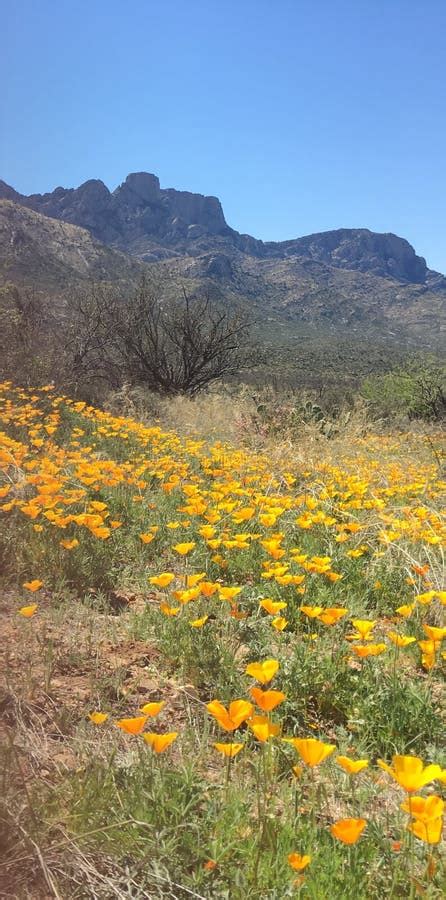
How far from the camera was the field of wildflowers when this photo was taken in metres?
1.22

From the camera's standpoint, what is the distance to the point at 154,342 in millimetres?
13656

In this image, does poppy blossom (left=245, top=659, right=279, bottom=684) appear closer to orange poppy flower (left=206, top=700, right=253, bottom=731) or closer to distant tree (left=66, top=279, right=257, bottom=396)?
orange poppy flower (left=206, top=700, right=253, bottom=731)

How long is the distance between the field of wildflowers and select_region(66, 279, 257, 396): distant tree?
31.7 feet

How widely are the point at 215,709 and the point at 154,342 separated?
13.0 meters

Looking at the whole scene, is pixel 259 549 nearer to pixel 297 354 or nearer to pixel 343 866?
pixel 343 866

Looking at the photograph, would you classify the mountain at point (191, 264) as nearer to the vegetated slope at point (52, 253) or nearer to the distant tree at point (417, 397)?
the vegetated slope at point (52, 253)

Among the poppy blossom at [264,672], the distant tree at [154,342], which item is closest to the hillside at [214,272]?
the distant tree at [154,342]

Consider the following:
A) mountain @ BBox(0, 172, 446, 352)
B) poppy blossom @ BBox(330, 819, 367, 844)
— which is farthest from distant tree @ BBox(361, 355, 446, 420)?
mountain @ BBox(0, 172, 446, 352)

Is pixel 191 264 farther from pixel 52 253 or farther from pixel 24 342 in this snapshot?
pixel 24 342

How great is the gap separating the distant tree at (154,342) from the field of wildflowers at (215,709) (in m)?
9.65

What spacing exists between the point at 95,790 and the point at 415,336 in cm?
13357

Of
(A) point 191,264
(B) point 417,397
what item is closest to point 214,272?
(A) point 191,264

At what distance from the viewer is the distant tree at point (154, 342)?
13391 millimetres

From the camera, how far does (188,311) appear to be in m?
14.5
